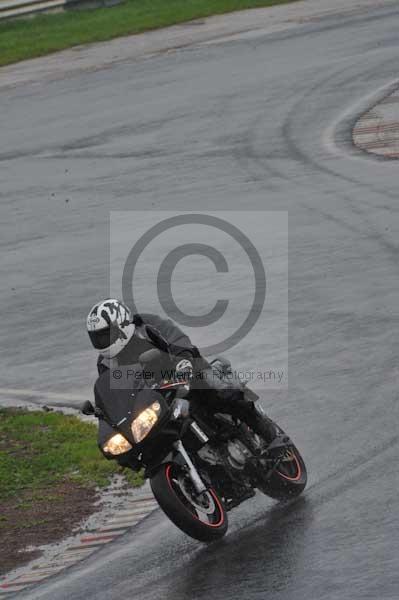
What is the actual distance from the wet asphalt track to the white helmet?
5.34 ft

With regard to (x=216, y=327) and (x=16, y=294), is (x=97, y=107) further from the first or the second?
(x=216, y=327)

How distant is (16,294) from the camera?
688 inches

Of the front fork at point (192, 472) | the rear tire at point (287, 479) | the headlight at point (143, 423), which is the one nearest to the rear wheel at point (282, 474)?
the rear tire at point (287, 479)

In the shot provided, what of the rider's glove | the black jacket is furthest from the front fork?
the black jacket

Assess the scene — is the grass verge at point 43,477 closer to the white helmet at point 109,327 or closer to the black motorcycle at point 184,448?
the black motorcycle at point 184,448

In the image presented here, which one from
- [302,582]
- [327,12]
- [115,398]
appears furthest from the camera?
[327,12]

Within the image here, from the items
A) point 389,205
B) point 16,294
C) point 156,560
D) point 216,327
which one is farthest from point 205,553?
point 389,205

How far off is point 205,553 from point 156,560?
37 centimetres

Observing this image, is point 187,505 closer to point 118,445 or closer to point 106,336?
point 118,445

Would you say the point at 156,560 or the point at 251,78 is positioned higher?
the point at 156,560

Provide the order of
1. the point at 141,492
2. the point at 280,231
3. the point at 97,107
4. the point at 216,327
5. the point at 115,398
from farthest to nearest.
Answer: the point at 97,107 → the point at 280,231 → the point at 216,327 → the point at 141,492 → the point at 115,398

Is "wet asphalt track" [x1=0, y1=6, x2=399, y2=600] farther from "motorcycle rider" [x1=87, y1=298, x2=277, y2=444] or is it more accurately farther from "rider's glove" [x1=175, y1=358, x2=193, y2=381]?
"rider's glove" [x1=175, y1=358, x2=193, y2=381]

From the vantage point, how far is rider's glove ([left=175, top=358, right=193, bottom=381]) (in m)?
9.15

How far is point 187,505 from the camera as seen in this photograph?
350 inches
